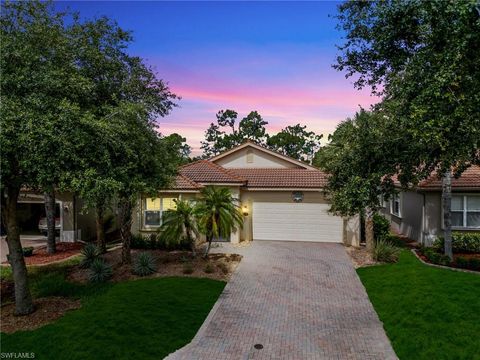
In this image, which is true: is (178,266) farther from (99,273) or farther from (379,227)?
(379,227)

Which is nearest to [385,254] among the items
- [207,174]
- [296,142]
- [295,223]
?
[295,223]

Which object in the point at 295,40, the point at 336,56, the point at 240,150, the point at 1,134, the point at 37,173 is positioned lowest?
the point at 37,173

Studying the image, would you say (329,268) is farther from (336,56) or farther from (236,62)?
(236,62)

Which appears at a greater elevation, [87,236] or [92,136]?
[92,136]

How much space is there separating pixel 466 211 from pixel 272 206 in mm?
10315

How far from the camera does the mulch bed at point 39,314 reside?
9766mm

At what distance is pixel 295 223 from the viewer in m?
21.0

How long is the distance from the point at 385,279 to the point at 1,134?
13.3m

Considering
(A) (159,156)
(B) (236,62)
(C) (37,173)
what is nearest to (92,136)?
(C) (37,173)

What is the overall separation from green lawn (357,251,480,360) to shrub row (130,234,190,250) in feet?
30.5

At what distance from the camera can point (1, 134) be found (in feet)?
26.8

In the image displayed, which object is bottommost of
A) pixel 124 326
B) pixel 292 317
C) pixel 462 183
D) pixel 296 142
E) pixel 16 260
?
pixel 292 317

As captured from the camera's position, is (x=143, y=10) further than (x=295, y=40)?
No

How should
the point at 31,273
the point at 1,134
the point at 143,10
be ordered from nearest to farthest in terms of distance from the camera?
the point at 1,134, the point at 143,10, the point at 31,273
